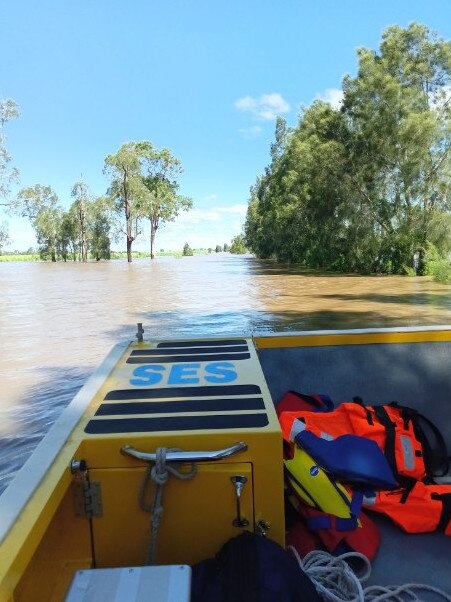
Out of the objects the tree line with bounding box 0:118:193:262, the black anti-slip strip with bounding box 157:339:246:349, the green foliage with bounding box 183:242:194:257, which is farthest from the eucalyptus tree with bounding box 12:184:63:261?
the black anti-slip strip with bounding box 157:339:246:349

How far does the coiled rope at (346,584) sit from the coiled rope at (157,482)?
1.91ft

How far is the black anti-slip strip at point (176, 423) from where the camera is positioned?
4.75 feet

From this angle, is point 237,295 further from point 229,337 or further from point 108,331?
point 229,337

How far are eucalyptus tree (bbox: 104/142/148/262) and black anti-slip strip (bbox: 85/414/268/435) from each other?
50315mm

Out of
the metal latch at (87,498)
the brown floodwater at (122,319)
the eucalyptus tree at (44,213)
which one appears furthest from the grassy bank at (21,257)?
the metal latch at (87,498)

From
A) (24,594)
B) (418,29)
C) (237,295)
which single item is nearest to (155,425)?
(24,594)

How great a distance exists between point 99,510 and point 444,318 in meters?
10.2

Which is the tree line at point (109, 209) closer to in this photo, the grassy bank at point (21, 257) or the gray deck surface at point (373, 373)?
the grassy bank at point (21, 257)

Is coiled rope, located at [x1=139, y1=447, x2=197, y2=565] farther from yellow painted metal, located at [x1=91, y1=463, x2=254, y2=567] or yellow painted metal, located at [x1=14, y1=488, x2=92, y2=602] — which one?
yellow painted metal, located at [x1=14, y1=488, x2=92, y2=602]

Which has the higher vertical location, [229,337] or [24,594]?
[229,337]

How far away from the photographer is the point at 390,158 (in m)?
23.5

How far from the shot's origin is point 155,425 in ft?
4.83

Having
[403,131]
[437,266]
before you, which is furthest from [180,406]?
[403,131]

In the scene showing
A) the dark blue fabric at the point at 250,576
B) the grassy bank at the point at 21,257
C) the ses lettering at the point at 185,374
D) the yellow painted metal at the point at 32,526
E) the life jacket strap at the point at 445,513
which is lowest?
the grassy bank at the point at 21,257
